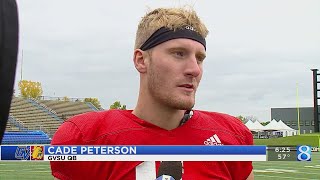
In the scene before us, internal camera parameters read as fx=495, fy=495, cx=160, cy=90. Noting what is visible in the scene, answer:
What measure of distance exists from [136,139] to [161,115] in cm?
13

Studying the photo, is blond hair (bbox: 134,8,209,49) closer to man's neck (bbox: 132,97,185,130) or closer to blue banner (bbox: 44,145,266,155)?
man's neck (bbox: 132,97,185,130)

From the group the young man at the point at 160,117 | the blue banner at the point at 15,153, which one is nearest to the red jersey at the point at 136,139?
the young man at the point at 160,117

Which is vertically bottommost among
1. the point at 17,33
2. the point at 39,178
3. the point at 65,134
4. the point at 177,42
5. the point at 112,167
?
the point at 39,178

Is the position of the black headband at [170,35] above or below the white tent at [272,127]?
above

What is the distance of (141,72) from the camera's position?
5.83 feet

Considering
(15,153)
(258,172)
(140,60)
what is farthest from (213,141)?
(258,172)

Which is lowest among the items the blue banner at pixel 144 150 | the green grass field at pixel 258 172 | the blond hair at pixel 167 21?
the green grass field at pixel 258 172

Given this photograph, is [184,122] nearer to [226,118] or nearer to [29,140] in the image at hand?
[226,118]

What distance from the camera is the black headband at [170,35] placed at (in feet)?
5.52

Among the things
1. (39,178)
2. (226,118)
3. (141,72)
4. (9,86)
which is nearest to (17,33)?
(9,86)

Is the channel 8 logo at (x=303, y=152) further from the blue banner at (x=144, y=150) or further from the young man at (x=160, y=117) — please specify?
the blue banner at (x=144, y=150)

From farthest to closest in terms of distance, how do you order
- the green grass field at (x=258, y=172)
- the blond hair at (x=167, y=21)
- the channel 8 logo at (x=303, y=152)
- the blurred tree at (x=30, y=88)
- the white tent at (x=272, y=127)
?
the blurred tree at (x=30, y=88) → the white tent at (x=272, y=127) → the green grass field at (x=258, y=172) → the channel 8 logo at (x=303, y=152) → the blond hair at (x=167, y=21)

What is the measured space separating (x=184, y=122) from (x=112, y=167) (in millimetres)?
325

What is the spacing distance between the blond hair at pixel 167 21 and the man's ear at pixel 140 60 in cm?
3
